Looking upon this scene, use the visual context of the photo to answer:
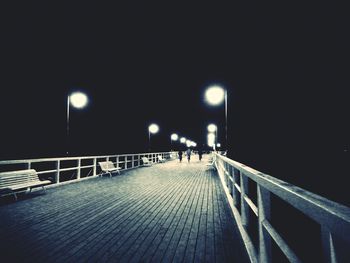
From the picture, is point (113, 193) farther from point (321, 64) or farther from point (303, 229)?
point (321, 64)

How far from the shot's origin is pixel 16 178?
6.36 meters

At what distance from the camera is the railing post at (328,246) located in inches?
38.0

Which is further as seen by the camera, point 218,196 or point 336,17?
point 218,196

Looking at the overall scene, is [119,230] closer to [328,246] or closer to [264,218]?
[264,218]

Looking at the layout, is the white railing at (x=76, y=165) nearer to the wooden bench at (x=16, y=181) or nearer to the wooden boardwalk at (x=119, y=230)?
the wooden bench at (x=16, y=181)

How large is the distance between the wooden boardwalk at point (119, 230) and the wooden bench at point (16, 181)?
1.19 feet

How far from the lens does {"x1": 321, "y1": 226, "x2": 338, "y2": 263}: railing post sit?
0.97 m

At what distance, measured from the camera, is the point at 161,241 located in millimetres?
3447

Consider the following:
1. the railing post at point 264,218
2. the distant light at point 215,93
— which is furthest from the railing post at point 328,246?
the distant light at point 215,93

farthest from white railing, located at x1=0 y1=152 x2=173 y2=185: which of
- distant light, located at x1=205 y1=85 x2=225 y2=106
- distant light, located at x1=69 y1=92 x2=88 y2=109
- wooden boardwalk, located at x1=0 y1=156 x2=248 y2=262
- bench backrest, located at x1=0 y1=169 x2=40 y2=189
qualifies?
distant light, located at x1=205 y1=85 x2=225 y2=106

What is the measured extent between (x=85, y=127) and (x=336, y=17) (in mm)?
43370

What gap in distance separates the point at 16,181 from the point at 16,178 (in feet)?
0.29

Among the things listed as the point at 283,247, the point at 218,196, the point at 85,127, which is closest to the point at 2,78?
the point at 85,127

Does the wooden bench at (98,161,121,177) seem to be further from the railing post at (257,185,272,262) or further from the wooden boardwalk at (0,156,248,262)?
the railing post at (257,185,272,262)
